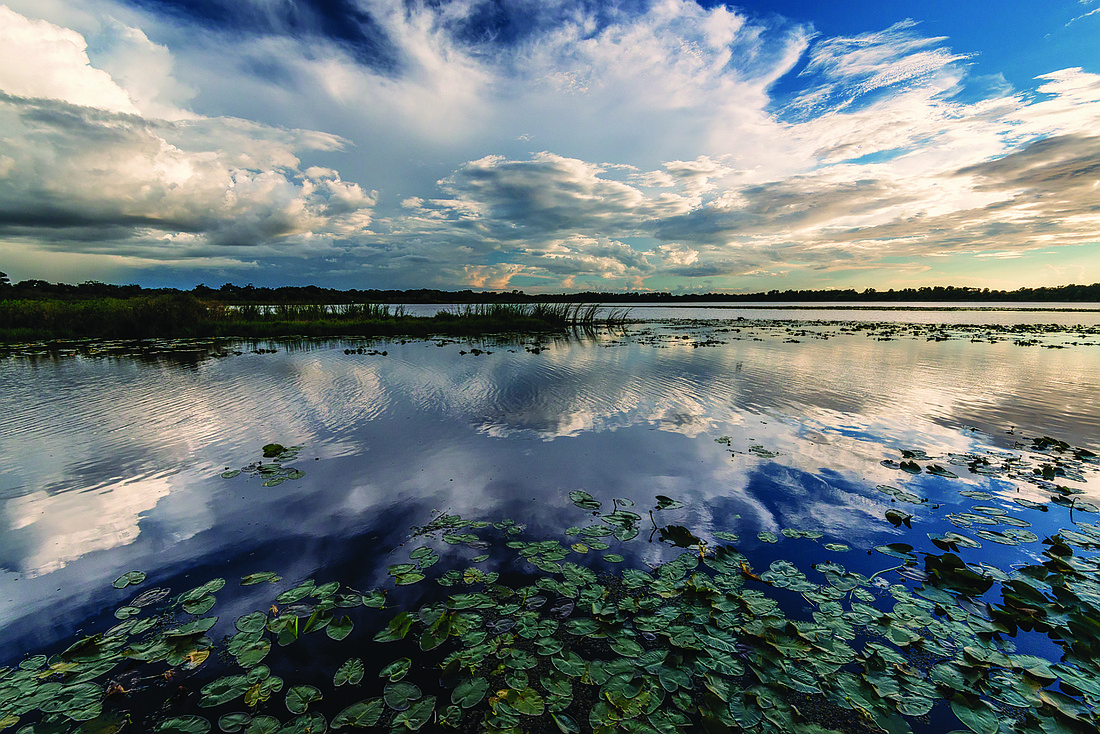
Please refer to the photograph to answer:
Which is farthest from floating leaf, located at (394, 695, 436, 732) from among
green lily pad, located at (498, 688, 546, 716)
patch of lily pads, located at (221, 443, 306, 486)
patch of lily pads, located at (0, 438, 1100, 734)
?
patch of lily pads, located at (221, 443, 306, 486)

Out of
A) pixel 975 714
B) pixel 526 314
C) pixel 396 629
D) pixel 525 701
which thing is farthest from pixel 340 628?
pixel 526 314

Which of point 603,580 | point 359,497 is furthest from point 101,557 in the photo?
point 603,580

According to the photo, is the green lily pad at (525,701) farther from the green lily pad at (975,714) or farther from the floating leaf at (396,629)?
the green lily pad at (975,714)

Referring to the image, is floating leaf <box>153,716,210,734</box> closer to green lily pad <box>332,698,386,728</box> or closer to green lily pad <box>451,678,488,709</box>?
green lily pad <box>332,698,386,728</box>

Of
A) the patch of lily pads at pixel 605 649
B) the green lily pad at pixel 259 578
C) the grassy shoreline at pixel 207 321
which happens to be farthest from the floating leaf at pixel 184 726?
the grassy shoreline at pixel 207 321

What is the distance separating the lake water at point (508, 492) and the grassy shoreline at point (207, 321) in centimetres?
1603

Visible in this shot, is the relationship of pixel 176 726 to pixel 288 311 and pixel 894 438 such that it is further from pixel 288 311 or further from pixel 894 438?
pixel 288 311

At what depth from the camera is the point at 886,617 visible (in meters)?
3.41

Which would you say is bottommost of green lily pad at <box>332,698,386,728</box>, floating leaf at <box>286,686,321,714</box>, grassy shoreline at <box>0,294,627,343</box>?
green lily pad at <box>332,698,386,728</box>

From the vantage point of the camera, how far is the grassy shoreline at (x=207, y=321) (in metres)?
24.7

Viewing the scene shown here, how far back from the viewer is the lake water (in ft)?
11.3

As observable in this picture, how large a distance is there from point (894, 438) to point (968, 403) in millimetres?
A: 4769

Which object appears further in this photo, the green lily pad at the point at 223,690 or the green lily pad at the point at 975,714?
the green lily pad at the point at 223,690

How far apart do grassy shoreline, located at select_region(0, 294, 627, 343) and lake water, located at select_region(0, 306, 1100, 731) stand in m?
16.0
